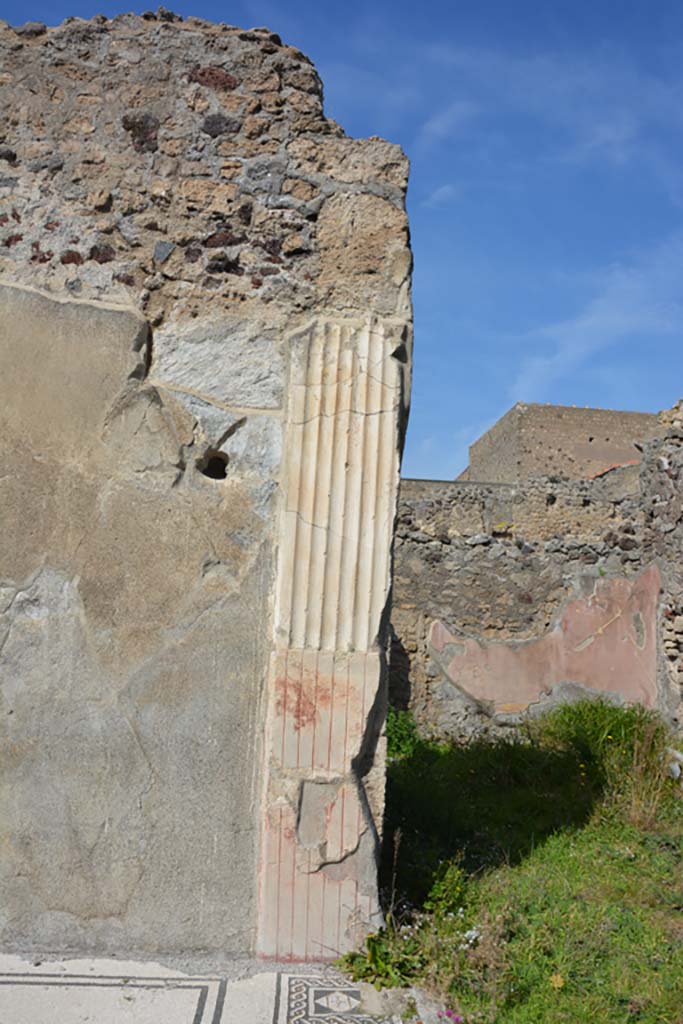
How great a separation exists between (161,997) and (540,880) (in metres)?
1.70

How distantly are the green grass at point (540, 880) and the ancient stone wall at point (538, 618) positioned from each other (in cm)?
124

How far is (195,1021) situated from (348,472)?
1.62m

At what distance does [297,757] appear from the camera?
2.67m

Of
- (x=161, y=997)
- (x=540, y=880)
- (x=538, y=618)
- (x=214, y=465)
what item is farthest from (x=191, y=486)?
(x=538, y=618)

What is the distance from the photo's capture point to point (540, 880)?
344cm

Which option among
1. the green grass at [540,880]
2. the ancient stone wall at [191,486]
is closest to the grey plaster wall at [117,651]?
the ancient stone wall at [191,486]

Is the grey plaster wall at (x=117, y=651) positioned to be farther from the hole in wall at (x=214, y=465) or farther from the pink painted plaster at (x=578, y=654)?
the pink painted plaster at (x=578, y=654)

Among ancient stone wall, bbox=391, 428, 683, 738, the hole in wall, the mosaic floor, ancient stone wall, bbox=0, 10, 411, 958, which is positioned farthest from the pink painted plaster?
the mosaic floor

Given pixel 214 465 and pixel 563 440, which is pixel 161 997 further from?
pixel 563 440

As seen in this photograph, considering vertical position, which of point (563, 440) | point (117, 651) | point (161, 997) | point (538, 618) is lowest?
point (161, 997)

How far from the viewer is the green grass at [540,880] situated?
2504mm

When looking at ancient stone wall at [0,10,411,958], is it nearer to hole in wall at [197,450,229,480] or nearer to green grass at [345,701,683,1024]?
hole in wall at [197,450,229,480]

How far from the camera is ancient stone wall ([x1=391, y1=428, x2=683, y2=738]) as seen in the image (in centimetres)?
714

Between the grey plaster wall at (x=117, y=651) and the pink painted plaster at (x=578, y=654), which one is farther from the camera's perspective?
the pink painted plaster at (x=578, y=654)
